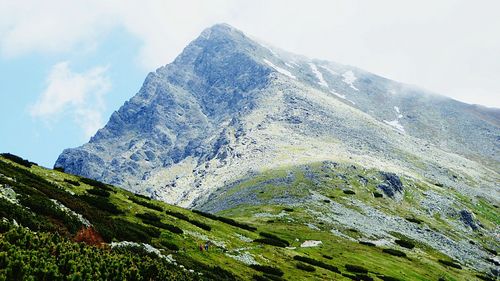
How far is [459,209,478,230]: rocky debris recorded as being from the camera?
113562 mm

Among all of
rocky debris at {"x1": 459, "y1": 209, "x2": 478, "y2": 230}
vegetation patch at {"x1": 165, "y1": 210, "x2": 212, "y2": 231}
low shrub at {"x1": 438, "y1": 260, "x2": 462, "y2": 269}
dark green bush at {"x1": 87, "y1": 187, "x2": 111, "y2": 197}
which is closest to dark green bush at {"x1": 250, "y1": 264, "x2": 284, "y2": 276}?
vegetation patch at {"x1": 165, "y1": 210, "x2": 212, "y2": 231}

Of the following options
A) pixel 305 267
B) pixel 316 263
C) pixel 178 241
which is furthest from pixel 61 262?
pixel 316 263

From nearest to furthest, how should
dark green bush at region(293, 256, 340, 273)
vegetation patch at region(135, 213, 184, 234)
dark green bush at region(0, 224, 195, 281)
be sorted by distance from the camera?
dark green bush at region(0, 224, 195, 281) < vegetation patch at region(135, 213, 184, 234) < dark green bush at region(293, 256, 340, 273)

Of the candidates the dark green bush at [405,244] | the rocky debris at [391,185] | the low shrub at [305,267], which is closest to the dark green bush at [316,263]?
the low shrub at [305,267]

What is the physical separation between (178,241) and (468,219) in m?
101

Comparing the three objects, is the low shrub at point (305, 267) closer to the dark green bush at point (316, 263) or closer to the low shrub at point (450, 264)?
the dark green bush at point (316, 263)

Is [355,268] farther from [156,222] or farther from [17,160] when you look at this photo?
[17,160]

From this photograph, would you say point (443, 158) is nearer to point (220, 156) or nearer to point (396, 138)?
point (396, 138)

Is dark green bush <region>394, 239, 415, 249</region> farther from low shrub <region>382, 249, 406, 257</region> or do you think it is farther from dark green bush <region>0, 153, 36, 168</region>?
dark green bush <region>0, 153, 36, 168</region>

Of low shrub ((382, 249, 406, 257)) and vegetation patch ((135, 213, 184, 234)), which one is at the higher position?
vegetation patch ((135, 213, 184, 234))

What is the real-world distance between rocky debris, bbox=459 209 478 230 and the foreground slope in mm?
15619

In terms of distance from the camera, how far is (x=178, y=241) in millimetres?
38000

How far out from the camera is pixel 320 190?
341 ft

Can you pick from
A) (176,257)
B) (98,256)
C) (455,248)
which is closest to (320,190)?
(455,248)
